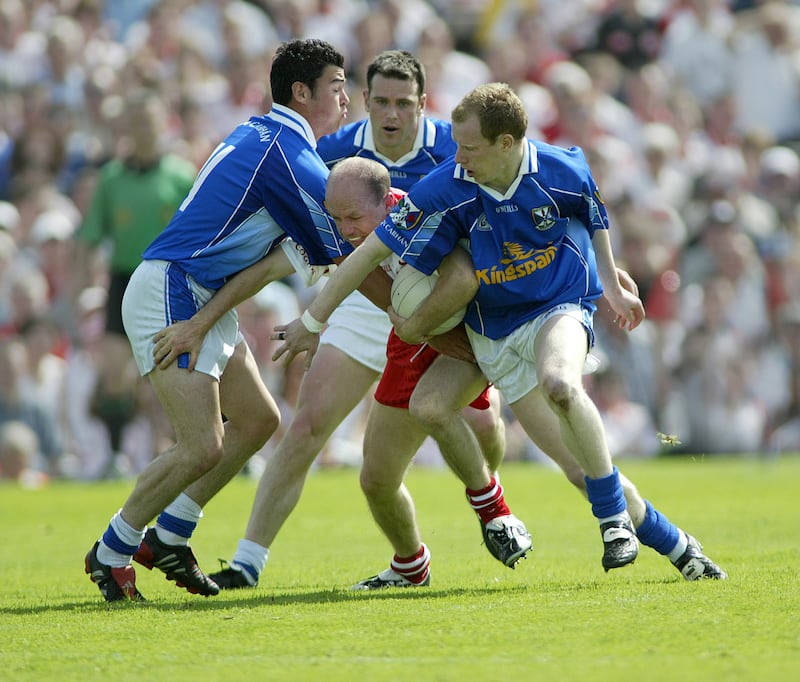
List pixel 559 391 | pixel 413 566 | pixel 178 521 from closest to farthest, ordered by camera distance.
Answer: pixel 559 391
pixel 178 521
pixel 413 566

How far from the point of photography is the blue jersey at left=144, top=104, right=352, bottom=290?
693 centimetres

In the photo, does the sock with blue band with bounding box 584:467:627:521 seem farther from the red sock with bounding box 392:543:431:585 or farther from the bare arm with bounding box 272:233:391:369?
the bare arm with bounding box 272:233:391:369

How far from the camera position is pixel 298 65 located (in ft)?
23.5

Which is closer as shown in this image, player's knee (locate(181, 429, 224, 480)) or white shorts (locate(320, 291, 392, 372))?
player's knee (locate(181, 429, 224, 480))

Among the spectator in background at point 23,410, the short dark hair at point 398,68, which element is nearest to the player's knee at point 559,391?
the short dark hair at point 398,68

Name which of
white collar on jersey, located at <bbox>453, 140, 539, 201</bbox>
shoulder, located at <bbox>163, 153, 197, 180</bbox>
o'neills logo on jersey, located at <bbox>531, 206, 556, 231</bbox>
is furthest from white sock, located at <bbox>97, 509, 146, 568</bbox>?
shoulder, located at <bbox>163, 153, 197, 180</bbox>

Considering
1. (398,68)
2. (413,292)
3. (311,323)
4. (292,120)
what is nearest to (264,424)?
(311,323)

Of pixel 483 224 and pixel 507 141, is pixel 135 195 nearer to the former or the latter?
pixel 483 224

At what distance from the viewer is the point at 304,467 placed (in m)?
7.68

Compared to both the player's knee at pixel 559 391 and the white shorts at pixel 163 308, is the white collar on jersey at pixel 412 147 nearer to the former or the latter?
the white shorts at pixel 163 308

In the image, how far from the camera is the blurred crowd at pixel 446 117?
47.0 feet

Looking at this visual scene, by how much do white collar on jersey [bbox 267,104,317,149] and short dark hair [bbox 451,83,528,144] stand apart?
0.91 m

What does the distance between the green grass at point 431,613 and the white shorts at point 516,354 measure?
101 centimetres

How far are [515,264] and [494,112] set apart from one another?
0.75 meters
